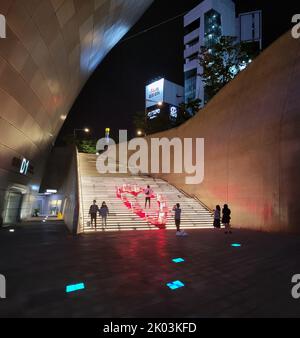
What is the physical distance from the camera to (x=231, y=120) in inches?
720

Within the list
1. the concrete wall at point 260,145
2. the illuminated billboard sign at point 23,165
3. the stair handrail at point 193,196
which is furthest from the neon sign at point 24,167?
the concrete wall at point 260,145

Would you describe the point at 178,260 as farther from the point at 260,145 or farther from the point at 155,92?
the point at 155,92

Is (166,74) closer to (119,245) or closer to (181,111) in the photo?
(181,111)

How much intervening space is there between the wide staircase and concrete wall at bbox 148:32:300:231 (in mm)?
1702

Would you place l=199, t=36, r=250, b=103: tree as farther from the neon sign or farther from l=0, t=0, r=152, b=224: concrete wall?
the neon sign

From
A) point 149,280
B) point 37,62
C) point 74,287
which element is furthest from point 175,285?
point 37,62

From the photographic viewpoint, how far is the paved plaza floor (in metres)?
4.23

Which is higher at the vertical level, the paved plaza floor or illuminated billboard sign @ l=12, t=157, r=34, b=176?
illuminated billboard sign @ l=12, t=157, r=34, b=176

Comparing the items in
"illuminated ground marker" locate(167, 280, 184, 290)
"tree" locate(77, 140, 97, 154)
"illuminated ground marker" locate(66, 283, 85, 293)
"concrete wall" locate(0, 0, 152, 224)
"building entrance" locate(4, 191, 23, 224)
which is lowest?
"illuminated ground marker" locate(66, 283, 85, 293)

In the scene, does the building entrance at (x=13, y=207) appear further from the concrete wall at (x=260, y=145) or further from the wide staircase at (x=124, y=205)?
the concrete wall at (x=260, y=145)

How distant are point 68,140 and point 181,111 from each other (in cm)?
3229

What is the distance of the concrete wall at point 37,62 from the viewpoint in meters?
11.5

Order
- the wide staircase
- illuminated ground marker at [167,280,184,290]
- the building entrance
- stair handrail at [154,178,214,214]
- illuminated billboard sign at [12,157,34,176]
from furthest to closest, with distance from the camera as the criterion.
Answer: stair handrail at [154,178,214,214], the building entrance, illuminated billboard sign at [12,157,34,176], the wide staircase, illuminated ground marker at [167,280,184,290]

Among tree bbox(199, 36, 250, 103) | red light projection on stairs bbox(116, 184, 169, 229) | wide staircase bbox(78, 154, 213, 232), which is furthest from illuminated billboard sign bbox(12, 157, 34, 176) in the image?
tree bbox(199, 36, 250, 103)
